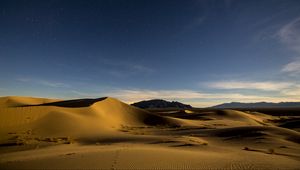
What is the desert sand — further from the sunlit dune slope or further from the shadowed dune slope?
the shadowed dune slope

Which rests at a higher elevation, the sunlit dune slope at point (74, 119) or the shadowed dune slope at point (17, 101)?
the shadowed dune slope at point (17, 101)

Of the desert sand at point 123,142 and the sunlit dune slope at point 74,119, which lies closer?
the desert sand at point 123,142

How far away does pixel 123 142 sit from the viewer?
52.2ft

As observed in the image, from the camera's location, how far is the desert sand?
28.8 feet

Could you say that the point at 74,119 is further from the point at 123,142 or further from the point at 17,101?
the point at 17,101

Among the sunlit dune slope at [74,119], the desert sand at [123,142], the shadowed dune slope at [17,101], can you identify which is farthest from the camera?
the shadowed dune slope at [17,101]

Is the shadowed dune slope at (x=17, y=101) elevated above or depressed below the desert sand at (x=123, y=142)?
above

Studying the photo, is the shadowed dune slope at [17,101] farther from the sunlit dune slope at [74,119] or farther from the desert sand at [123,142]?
the sunlit dune slope at [74,119]

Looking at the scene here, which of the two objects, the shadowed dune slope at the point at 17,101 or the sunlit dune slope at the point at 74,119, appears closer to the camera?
the sunlit dune slope at the point at 74,119

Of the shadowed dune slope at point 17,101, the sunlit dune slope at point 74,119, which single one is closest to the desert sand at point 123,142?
the sunlit dune slope at point 74,119

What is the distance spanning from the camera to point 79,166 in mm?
7945

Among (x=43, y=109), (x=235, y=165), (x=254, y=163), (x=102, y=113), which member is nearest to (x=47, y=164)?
(x=235, y=165)

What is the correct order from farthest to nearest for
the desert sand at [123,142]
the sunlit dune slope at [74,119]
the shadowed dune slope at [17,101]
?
1. the shadowed dune slope at [17,101]
2. the sunlit dune slope at [74,119]
3. the desert sand at [123,142]

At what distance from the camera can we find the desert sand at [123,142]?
877 centimetres
